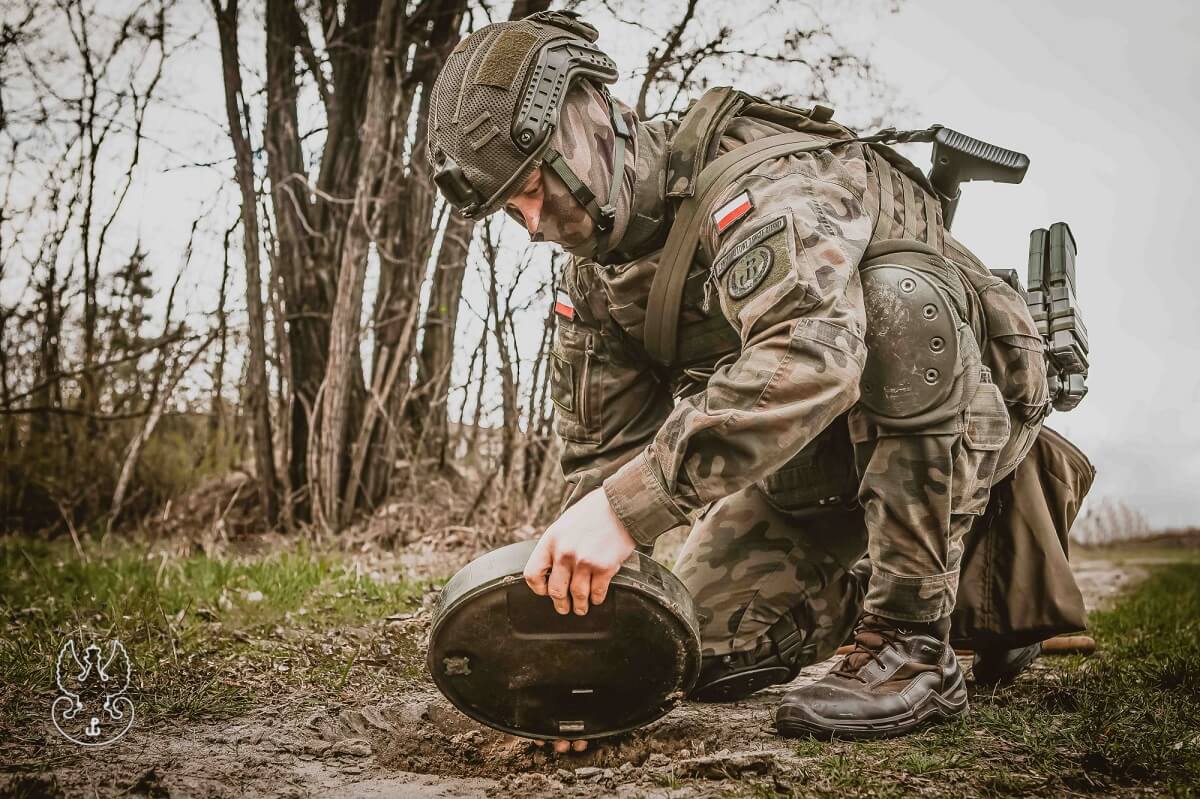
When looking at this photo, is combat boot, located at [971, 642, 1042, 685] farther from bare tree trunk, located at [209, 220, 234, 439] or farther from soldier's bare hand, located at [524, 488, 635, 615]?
bare tree trunk, located at [209, 220, 234, 439]

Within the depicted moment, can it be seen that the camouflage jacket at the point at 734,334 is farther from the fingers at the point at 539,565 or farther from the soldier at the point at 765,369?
the fingers at the point at 539,565

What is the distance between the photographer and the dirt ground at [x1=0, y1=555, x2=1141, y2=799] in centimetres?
164

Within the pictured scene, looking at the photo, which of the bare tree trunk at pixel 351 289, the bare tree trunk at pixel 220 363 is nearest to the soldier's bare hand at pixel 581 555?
the bare tree trunk at pixel 351 289

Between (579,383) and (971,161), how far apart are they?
46.8 inches

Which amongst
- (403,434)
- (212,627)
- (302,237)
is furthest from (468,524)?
(212,627)

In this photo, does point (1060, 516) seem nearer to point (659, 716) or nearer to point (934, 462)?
point (934, 462)

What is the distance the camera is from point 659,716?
6.22 feet

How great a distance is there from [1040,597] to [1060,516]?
262mm

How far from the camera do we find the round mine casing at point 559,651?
5.50 ft

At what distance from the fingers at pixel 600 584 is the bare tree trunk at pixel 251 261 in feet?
13.9

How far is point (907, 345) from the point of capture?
78.0 inches

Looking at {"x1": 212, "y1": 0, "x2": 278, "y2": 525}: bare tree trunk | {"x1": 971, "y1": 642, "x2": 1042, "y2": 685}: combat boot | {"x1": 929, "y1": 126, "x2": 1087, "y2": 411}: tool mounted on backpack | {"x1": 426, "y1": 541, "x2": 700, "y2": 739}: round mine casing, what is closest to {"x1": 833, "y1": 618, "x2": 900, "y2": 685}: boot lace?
{"x1": 426, "y1": 541, "x2": 700, "y2": 739}: round mine casing

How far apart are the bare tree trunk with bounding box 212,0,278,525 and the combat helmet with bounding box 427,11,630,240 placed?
3599 millimetres

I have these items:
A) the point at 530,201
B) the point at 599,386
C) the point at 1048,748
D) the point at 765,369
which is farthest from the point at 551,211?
the point at 1048,748
